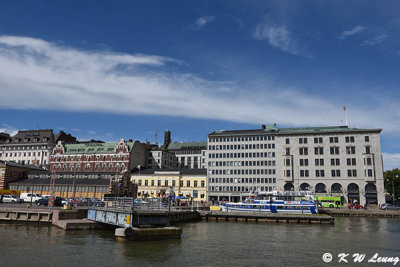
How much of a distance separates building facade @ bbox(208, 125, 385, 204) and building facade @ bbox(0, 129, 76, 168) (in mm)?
76215

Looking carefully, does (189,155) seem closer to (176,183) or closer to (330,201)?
(176,183)

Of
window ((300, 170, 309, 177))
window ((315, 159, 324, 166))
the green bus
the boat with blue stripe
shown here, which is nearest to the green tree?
window ((315, 159, 324, 166))

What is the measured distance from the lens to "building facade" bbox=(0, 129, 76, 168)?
149500 mm

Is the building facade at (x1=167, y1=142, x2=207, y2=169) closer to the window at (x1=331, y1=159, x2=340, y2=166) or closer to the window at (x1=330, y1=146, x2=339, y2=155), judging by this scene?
the window at (x1=330, y1=146, x2=339, y2=155)

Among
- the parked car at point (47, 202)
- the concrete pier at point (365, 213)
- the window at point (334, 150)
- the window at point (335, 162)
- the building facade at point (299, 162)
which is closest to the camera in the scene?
the parked car at point (47, 202)

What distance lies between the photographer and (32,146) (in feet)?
499

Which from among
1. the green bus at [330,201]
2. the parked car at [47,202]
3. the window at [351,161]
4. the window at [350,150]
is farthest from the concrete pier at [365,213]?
the parked car at [47,202]

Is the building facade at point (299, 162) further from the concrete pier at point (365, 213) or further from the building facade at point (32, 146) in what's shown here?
the building facade at point (32, 146)

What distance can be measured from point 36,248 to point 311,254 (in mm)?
26775

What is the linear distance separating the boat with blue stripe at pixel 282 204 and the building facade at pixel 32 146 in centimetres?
10466

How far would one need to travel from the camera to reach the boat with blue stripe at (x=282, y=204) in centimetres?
6950

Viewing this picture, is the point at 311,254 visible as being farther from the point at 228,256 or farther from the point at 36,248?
the point at 36,248

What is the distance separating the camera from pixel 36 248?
3133cm

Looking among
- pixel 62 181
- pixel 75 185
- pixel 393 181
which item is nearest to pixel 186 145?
pixel 62 181
